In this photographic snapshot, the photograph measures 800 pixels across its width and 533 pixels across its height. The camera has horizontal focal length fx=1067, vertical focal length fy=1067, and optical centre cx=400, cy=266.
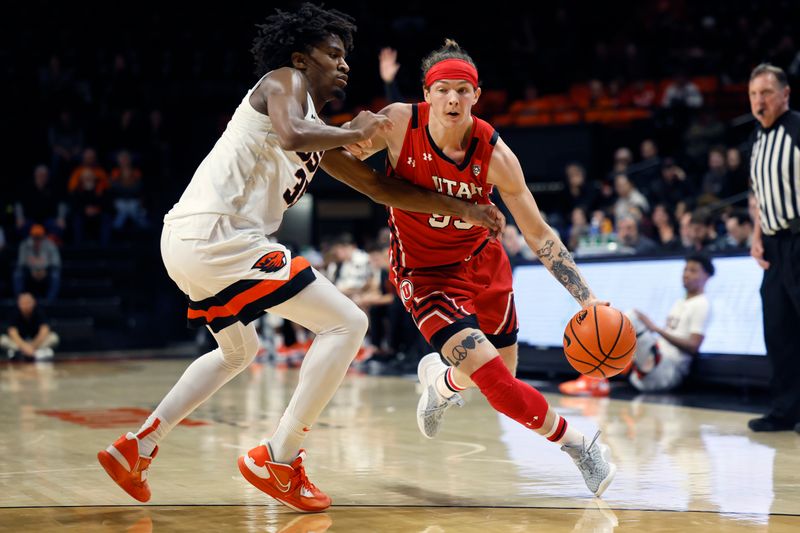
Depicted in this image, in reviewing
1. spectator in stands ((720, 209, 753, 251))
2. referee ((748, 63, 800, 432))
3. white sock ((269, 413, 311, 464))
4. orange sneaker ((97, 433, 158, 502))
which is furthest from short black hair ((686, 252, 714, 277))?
orange sneaker ((97, 433, 158, 502))

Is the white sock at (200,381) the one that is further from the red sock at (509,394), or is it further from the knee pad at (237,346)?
the red sock at (509,394)

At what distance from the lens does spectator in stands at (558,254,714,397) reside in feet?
27.4

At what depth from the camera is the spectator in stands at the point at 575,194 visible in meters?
13.5

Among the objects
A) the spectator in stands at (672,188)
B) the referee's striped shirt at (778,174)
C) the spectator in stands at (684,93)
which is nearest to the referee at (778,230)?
the referee's striped shirt at (778,174)

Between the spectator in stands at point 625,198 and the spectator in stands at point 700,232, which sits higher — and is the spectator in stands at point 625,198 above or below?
above

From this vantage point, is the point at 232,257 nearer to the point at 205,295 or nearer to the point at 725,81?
the point at 205,295

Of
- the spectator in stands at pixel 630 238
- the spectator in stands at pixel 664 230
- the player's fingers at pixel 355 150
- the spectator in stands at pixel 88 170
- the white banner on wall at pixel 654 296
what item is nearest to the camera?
the player's fingers at pixel 355 150

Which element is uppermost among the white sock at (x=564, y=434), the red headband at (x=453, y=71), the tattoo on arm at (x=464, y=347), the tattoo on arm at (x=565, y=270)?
the red headband at (x=453, y=71)

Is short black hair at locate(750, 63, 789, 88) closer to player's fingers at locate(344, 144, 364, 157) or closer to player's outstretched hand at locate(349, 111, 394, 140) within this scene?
player's fingers at locate(344, 144, 364, 157)

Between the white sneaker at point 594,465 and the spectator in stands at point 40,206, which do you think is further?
the spectator in stands at point 40,206

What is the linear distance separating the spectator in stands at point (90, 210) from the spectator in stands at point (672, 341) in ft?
32.1

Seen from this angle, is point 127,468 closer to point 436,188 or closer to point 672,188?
point 436,188

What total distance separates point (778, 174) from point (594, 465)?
104 inches

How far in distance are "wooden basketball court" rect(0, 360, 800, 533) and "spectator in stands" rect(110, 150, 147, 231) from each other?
8.66 meters
